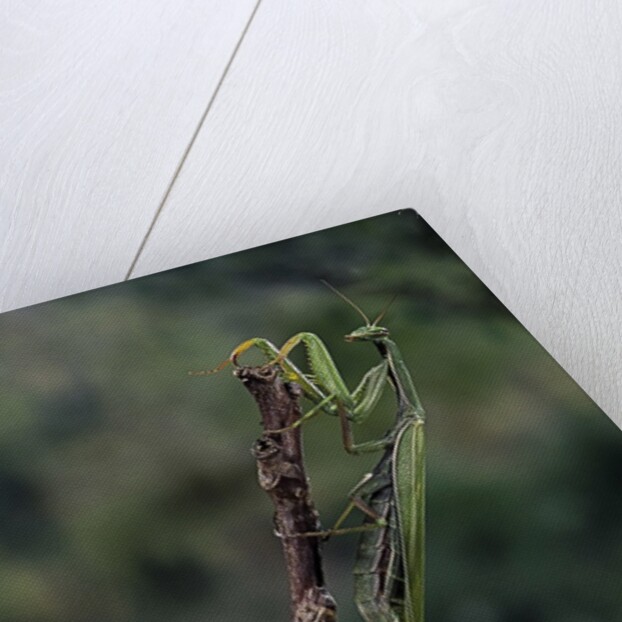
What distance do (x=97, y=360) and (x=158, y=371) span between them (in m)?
0.05

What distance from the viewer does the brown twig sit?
2.10 feet

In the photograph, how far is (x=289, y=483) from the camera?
2.22 feet

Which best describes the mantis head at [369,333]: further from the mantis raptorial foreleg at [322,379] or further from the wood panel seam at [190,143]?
the wood panel seam at [190,143]

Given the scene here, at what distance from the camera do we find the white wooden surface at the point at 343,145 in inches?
34.4

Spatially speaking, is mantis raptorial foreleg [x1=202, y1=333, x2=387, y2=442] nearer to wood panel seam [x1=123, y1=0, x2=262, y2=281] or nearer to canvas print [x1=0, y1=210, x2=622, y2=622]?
canvas print [x1=0, y1=210, x2=622, y2=622]

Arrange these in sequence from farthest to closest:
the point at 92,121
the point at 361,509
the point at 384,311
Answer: the point at 92,121 < the point at 384,311 < the point at 361,509

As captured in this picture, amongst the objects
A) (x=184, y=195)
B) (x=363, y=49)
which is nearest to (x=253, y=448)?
(x=184, y=195)

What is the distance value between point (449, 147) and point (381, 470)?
1.38 ft

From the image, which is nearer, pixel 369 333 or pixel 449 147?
pixel 369 333

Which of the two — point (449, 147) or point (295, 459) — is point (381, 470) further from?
point (449, 147)

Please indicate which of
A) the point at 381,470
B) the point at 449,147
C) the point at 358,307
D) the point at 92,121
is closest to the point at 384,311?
the point at 358,307

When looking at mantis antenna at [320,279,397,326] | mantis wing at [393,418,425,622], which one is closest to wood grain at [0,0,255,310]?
mantis antenna at [320,279,397,326]

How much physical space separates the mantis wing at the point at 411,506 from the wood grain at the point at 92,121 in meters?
0.32

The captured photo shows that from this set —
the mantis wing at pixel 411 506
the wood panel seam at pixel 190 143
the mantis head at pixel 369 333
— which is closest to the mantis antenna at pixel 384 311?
the mantis head at pixel 369 333
